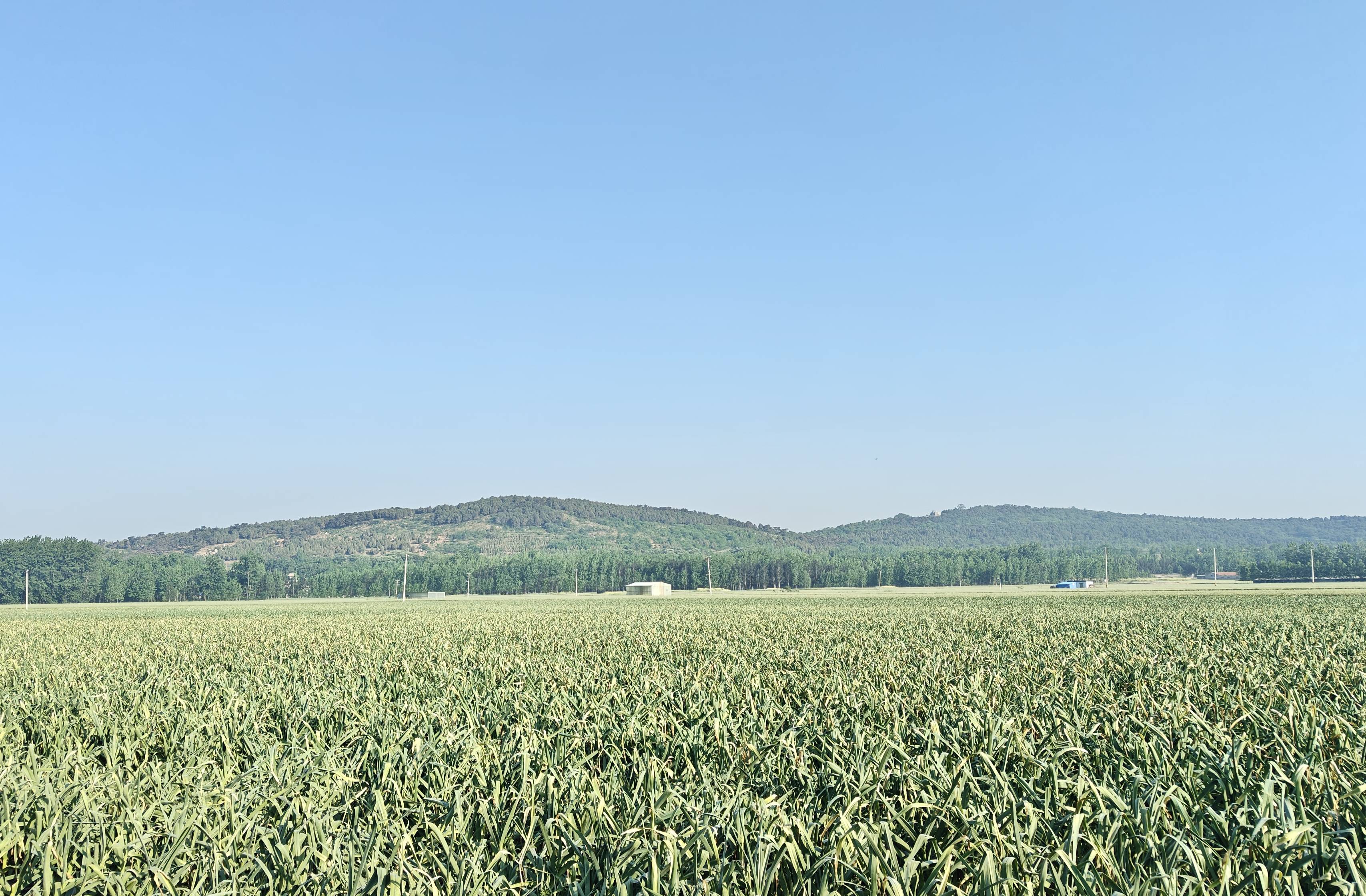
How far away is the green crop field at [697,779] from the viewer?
4059mm

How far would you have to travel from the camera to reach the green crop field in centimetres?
406

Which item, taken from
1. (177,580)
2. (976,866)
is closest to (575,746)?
(976,866)

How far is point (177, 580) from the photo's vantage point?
184125mm

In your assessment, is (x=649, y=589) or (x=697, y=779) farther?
(x=649, y=589)

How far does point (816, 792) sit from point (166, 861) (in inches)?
144

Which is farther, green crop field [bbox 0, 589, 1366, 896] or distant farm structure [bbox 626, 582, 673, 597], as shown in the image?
distant farm structure [bbox 626, 582, 673, 597]

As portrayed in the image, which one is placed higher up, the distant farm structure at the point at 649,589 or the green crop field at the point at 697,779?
the green crop field at the point at 697,779

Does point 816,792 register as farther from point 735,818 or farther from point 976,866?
point 976,866

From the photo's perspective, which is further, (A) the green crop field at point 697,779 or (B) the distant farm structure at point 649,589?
(B) the distant farm structure at point 649,589

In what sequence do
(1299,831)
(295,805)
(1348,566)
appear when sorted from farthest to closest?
1. (1348,566)
2. (295,805)
3. (1299,831)

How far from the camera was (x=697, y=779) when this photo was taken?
629 centimetres

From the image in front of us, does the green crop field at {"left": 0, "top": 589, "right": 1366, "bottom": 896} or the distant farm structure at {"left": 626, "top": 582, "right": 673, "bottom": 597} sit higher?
the green crop field at {"left": 0, "top": 589, "right": 1366, "bottom": 896}

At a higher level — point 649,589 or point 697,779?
point 697,779

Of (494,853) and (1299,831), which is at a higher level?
(1299,831)
